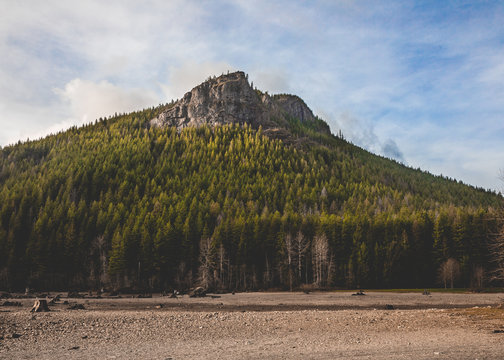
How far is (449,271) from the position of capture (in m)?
79.8

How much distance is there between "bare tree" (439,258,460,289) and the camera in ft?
262

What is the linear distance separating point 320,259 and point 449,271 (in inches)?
1182

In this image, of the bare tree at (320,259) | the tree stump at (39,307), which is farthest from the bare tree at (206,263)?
the tree stump at (39,307)

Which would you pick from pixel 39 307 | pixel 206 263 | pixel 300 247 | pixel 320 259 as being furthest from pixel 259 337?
pixel 300 247

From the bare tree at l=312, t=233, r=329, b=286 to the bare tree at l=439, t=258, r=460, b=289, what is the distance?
2717 cm

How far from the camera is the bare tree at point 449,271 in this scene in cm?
7988

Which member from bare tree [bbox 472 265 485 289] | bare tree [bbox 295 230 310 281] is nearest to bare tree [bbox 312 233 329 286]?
bare tree [bbox 295 230 310 281]

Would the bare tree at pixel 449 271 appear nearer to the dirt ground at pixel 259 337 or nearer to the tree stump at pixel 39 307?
the dirt ground at pixel 259 337

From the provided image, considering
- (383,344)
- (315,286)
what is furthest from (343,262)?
(383,344)

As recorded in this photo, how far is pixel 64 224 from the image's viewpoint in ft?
339

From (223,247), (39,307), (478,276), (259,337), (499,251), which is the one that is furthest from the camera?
(223,247)

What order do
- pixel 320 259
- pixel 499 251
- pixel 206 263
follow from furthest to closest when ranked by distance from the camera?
pixel 206 263
pixel 320 259
pixel 499 251

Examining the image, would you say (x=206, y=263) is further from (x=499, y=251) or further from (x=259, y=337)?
(x=259, y=337)

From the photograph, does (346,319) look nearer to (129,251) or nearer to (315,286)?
(315,286)
